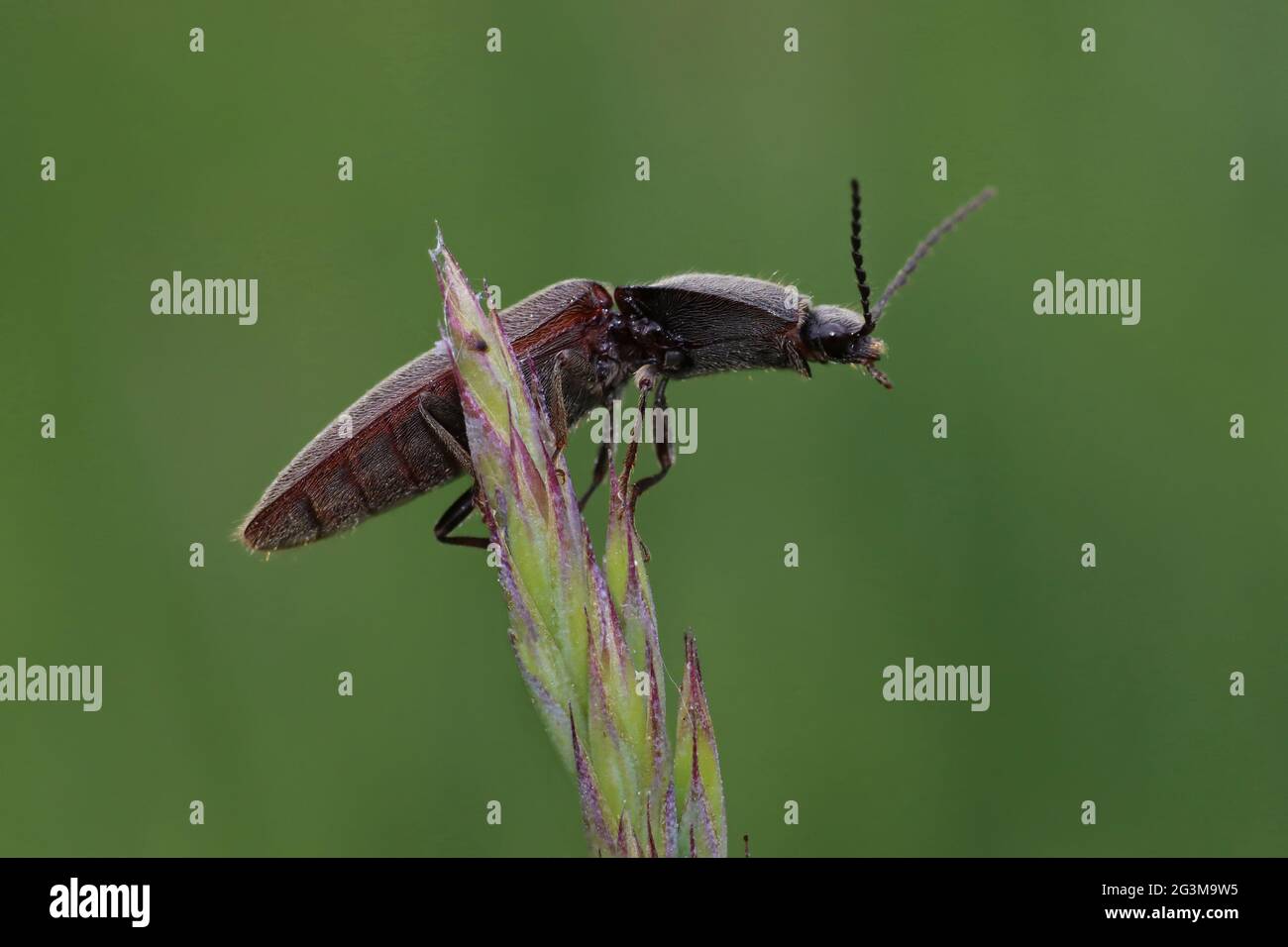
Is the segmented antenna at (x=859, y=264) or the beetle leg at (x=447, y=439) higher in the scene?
the segmented antenna at (x=859, y=264)

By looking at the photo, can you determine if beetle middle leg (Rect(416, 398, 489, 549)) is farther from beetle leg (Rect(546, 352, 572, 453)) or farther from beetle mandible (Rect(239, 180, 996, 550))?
beetle leg (Rect(546, 352, 572, 453))

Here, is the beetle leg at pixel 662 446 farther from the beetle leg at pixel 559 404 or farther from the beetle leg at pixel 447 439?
the beetle leg at pixel 447 439

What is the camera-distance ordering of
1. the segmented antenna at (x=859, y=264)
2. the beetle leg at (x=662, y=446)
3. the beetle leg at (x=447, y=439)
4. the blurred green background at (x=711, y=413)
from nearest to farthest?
the beetle leg at (x=447, y=439) → the segmented antenna at (x=859, y=264) → the beetle leg at (x=662, y=446) → the blurred green background at (x=711, y=413)

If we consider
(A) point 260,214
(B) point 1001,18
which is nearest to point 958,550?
→ (B) point 1001,18

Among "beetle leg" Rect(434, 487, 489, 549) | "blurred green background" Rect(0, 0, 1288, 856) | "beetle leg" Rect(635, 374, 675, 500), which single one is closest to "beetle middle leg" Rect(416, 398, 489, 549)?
"beetle leg" Rect(434, 487, 489, 549)

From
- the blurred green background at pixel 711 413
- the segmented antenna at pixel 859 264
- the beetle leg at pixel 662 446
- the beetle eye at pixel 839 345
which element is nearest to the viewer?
the segmented antenna at pixel 859 264

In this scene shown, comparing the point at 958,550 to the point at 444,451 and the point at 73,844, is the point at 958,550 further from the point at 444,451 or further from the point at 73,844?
the point at 73,844

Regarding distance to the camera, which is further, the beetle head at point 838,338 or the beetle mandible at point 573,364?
the beetle head at point 838,338

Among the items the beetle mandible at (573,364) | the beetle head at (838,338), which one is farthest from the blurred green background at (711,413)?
the beetle head at (838,338)
